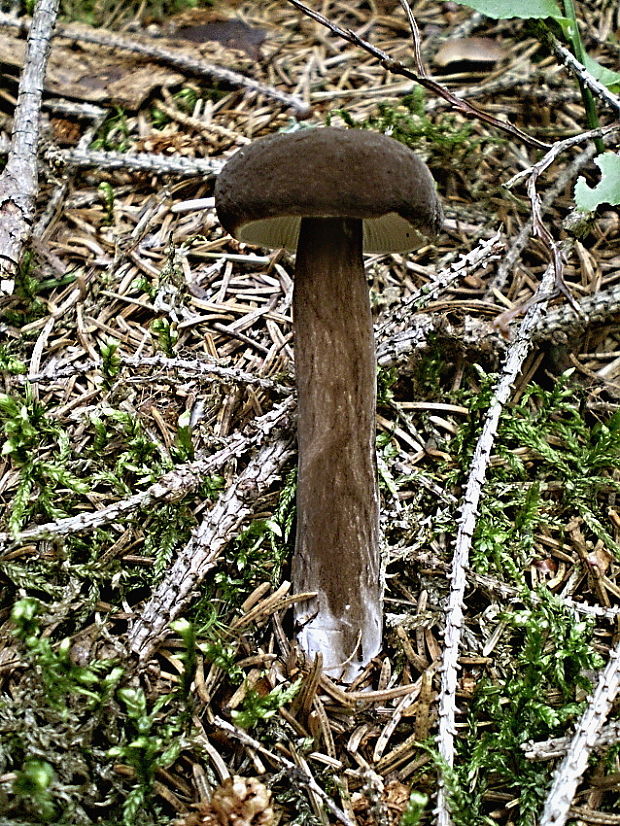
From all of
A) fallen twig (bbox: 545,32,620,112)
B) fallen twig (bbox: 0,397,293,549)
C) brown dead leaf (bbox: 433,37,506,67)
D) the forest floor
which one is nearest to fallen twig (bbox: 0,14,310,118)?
the forest floor

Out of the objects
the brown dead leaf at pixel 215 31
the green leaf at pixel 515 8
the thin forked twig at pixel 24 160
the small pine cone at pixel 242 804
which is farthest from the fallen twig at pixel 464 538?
the brown dead leaf at pixel 215 31

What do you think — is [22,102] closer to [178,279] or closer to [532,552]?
[178,279]

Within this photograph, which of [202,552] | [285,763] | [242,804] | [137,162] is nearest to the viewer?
[242,804]

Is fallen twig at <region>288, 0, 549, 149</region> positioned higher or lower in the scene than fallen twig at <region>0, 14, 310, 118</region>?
lower

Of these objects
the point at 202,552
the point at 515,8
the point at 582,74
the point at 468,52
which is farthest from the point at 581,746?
the point at 468,52

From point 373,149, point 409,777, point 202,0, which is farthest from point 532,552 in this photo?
point 202,0

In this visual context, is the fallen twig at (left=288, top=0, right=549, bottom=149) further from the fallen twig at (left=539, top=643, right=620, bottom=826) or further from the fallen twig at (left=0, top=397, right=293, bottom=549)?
the fallen twig at (left=539, top=643, right=620, bottom=826)

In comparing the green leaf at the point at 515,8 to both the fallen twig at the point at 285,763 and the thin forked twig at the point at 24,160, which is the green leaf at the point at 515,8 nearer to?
the thin forked twig at the point at 24,160

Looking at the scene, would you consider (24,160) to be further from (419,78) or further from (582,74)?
(582,74)
